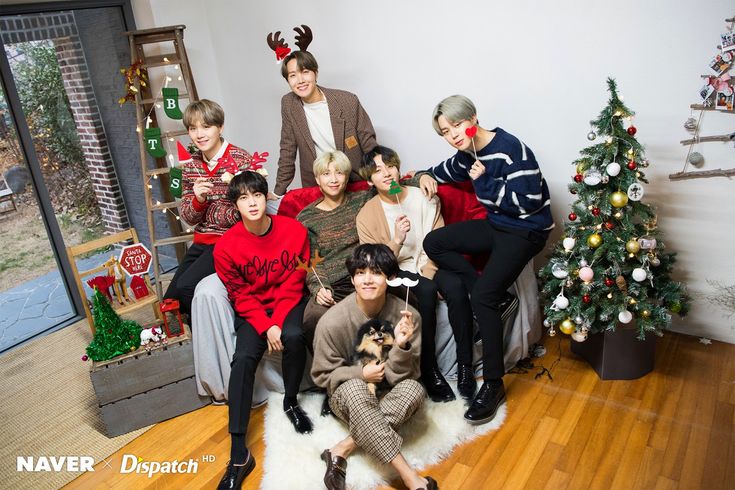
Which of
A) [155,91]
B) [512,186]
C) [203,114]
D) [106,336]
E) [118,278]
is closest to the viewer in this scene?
[512,186]

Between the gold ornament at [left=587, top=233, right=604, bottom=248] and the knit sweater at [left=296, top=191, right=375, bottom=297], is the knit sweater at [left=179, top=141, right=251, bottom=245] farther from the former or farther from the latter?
the gold ornament at [left=587, top=233, right=604, bottom=248]

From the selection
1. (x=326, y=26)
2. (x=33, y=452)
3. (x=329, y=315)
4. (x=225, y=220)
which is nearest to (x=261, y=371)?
(x=329, y=315)

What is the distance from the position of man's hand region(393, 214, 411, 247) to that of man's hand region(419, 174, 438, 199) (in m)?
0.23

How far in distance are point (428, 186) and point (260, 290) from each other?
97cm

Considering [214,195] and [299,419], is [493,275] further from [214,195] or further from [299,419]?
[214,195]

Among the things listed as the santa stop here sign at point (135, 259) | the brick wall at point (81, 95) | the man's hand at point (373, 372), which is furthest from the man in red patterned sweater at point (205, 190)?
the brick wall at point (81, 95)

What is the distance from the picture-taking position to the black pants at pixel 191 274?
291cm

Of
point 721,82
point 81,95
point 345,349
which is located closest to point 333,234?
point 345,349

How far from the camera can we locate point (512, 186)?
2.55 m

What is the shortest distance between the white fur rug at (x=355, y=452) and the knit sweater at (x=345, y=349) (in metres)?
0.23

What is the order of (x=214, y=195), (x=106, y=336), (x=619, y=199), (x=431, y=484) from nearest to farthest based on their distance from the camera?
(x=431, y=484) → (x=619, y=199) → (x=106, y=336) → (x=214, y=195)

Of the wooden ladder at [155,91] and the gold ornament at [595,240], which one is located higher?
the wooden ladder at [155,91]

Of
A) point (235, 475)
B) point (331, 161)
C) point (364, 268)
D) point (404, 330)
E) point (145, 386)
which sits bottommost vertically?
point (235, 475)

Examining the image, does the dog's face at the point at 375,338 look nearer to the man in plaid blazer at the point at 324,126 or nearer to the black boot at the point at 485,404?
the black boot at the point at 485,404
